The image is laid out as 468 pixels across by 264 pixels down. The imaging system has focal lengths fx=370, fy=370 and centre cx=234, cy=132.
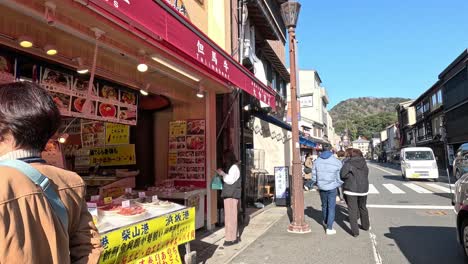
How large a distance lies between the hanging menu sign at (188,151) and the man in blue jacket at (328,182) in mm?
2612

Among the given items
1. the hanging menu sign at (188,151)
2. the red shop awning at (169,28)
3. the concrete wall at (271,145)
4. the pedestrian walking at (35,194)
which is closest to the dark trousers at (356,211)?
the hanging menu sign at (188,151)

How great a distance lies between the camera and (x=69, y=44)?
4.97 m

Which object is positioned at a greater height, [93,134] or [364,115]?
[364,115]

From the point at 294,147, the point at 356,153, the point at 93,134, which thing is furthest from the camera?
the point at 356,153

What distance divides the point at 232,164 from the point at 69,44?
360cm

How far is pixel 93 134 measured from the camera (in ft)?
25.8

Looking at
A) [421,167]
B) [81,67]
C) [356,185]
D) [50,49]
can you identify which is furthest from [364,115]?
[50,49]

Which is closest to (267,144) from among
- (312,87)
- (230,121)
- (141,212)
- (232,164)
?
(230,121)

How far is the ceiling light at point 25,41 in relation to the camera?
412cm

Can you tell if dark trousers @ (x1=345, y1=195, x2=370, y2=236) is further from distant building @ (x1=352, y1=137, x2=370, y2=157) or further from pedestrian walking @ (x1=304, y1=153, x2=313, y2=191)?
distant building @ (x1=352, y1=137, x2=370, y2=157)

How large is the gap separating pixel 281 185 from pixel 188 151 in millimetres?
5062

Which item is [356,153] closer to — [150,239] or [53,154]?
[150,239]

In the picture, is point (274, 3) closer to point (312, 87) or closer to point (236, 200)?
point (236, 200)

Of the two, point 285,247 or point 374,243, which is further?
point 374,243
